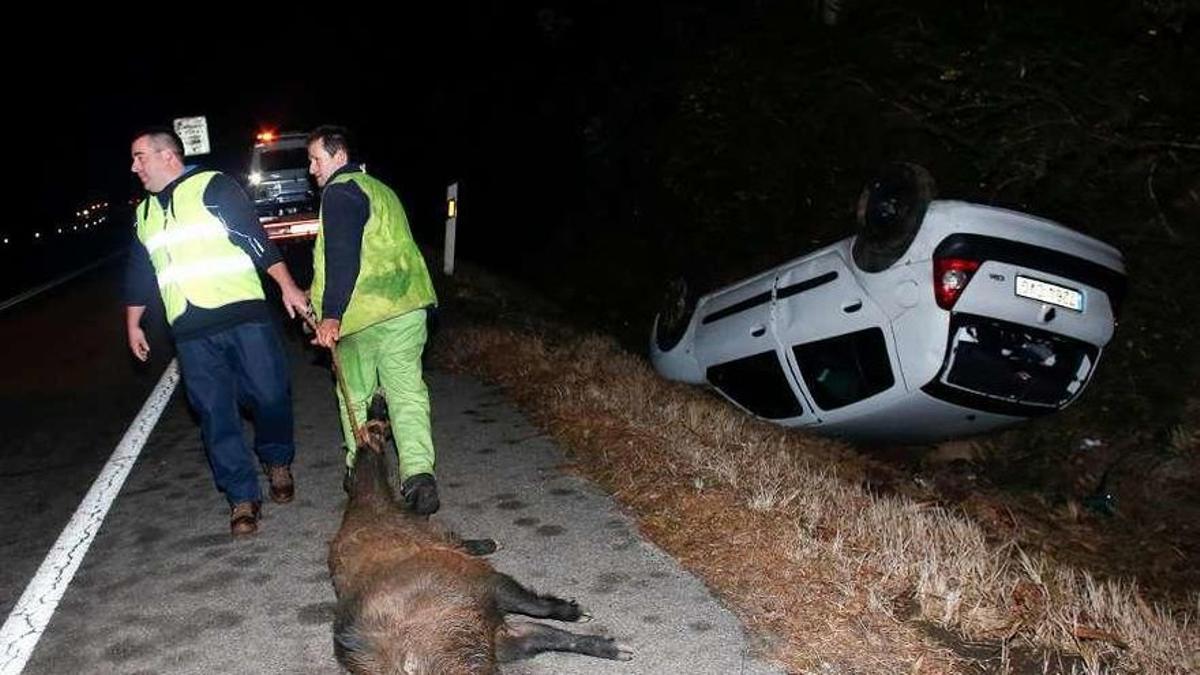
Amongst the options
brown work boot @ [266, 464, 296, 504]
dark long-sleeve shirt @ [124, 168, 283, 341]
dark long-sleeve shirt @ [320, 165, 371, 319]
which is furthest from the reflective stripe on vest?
brown work boot @ [266, 464, 296, 504]

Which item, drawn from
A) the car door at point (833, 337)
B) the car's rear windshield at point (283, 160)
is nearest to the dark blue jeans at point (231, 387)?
the car door at point (833, 337)

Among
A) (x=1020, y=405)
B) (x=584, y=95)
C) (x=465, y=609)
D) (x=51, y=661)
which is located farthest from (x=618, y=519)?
(x=584, y=95)

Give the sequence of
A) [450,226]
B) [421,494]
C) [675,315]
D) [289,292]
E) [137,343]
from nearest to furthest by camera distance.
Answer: [421,494], [289,292], [137,343], [675,315], [450,226]

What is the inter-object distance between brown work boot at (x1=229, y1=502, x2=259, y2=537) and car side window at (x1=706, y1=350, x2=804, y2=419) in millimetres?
4357

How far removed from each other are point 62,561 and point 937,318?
529 centimetres

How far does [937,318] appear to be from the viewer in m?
6.28

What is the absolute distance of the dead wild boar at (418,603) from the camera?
2834 mm

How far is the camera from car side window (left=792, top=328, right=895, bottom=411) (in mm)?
6793

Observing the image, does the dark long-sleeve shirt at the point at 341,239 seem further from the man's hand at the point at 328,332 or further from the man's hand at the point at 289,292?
the man's hand at the point at 289,292

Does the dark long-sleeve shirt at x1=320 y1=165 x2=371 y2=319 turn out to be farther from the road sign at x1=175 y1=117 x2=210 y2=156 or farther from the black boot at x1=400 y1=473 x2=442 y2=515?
Result: the road sign at x1=175 y1=117 x2=210 y2=156

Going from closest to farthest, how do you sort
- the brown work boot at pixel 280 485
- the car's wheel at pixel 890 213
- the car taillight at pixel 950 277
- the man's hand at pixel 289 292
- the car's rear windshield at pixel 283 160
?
the man's hand at pixel 289 292 < the brown work boot at pixel 280 485 < the car taillight at pixel 950 277 < the car's wheel at pixel 890 213 < the car's rear windshield at pixel 283 160

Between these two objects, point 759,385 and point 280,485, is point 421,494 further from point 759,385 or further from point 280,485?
point 759,385

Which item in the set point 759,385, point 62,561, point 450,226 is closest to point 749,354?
point 759,385

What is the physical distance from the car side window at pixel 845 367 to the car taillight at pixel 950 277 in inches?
23.5
